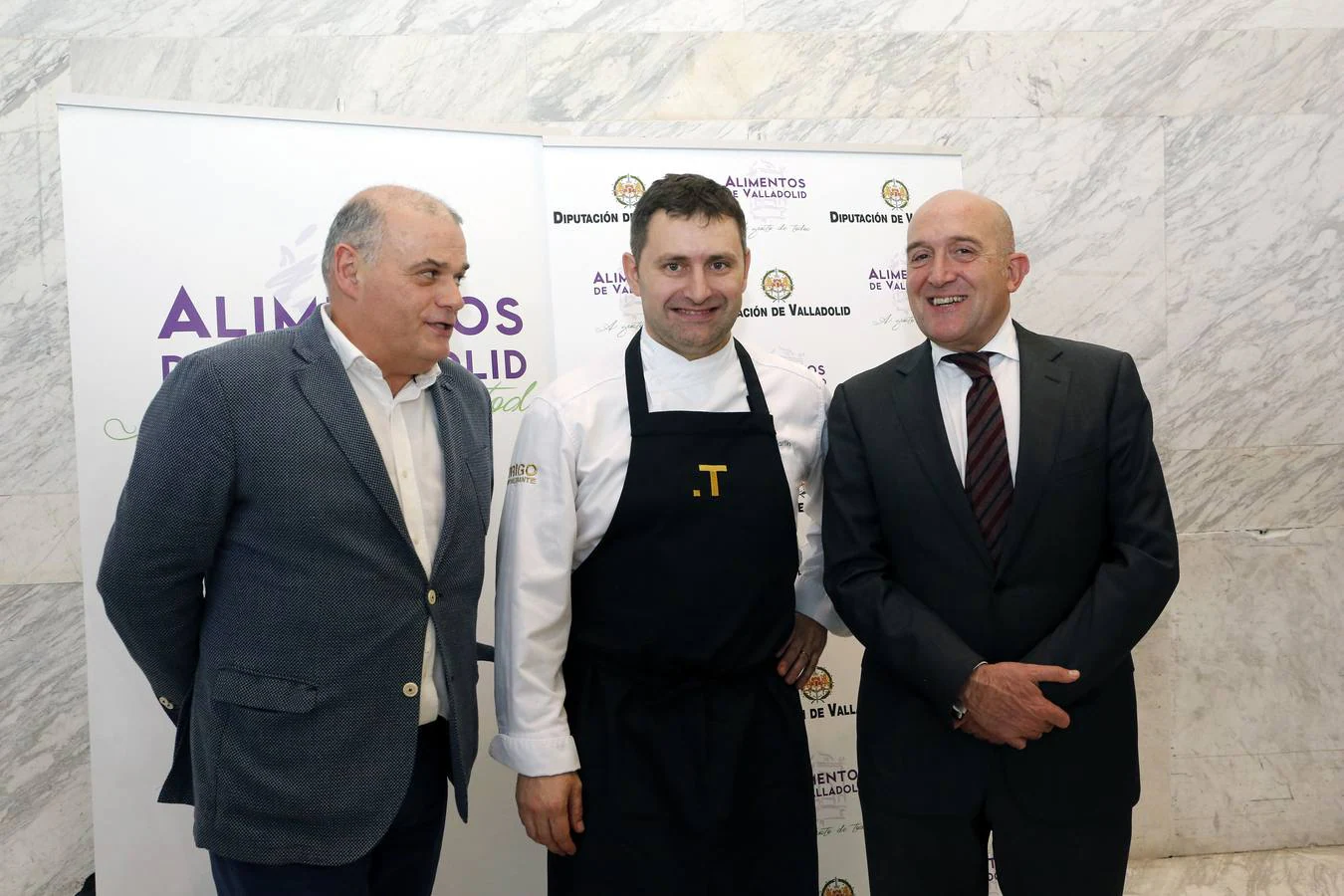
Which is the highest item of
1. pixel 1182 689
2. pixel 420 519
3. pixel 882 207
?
pixel 882 207

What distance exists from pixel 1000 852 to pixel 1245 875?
242cm

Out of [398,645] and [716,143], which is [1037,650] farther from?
[716,143]

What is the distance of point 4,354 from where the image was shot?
3299 millimetres

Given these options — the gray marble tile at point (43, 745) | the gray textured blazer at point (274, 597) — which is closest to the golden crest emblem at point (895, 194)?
the gray textured blazer at point (274, 597)

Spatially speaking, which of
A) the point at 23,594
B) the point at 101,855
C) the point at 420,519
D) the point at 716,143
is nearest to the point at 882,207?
the point at 716,143

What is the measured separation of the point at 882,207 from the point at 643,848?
210cm

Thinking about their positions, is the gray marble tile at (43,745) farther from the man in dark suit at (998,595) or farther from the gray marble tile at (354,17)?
the man in dark suit at (998,595)

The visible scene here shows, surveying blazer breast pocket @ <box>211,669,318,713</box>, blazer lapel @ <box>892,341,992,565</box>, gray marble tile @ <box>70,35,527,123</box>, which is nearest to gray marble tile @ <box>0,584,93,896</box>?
gray marble tile @ <box>70,35,527,123</box>

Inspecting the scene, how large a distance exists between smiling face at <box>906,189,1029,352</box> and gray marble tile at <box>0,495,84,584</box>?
113 inches

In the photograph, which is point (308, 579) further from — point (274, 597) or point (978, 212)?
point (978, 212)

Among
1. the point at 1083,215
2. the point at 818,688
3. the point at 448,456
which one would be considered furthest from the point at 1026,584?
the point at 1083,215

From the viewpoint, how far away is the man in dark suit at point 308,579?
162 cm

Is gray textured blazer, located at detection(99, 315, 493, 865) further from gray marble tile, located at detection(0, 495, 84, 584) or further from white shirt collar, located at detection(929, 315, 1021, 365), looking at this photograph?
gray marble tile, located at detection(0, 495, 84, 584)

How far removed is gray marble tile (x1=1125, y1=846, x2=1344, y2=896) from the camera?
136 inches
